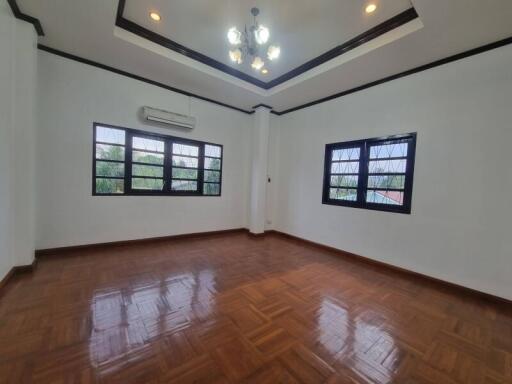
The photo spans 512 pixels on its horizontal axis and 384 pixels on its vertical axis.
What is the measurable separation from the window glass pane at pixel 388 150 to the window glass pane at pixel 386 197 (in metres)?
0.59

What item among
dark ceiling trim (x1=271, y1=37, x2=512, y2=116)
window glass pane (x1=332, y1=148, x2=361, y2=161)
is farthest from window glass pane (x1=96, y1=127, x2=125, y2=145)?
window glass pane (x1=332, y1=148, x2=361, y2=161)

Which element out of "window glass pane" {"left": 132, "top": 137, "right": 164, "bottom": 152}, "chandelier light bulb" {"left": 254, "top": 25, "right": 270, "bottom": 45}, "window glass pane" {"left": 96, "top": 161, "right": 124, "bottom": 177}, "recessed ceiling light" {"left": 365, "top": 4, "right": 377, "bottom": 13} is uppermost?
"recessed ceiling light" {"left": 365, "top": 4, "right": 377, "bottom": 13}

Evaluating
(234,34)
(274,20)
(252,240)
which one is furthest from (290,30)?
(252,240)

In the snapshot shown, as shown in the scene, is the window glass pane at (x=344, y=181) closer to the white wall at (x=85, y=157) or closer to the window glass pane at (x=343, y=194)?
the window glass pane at (x=343, y=194)

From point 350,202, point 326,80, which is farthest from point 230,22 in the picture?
point 350,202

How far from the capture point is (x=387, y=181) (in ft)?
11.1

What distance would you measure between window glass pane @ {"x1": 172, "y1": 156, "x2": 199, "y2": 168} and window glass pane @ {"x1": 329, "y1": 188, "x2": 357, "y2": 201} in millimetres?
2897

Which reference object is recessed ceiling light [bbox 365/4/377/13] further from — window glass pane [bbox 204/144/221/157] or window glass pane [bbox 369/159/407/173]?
window glass pane [bbox 204/144/221/157]

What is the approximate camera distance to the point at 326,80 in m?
3.49

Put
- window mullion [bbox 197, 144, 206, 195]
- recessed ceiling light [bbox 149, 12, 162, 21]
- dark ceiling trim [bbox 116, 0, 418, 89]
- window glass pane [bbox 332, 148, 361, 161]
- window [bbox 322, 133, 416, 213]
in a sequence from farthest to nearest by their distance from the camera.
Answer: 1. window mullion [bbox 197, 144, 206, 195]
2. window glass pane [bbox 332, 148, 361, 161]
3. window [bbox 322, 133, 416, 213]
4. recessed ceiling light [bbox 149, 12, 162, 21]
5. dark ceiling trim [bbox 116, 0, 418, 89]

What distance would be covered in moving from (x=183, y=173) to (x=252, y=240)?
6.77ft

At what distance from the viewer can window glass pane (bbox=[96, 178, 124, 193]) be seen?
3504 millimetres

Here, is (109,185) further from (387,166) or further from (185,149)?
(387,166)

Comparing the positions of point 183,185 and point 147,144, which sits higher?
point 147,144
